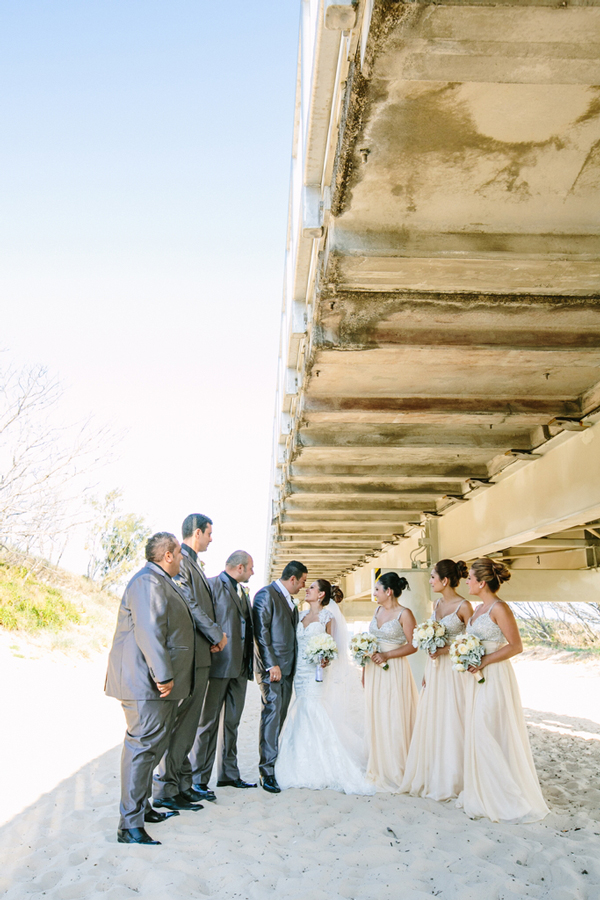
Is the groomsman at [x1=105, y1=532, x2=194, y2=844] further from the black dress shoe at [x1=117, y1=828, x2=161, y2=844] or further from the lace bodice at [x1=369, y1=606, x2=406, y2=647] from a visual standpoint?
the lace bodice at [x1=369, y1=606, x2=406, y2=647]

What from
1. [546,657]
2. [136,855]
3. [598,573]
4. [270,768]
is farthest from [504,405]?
A: [546,657]

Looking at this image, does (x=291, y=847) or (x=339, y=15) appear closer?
(x=339, y=15)

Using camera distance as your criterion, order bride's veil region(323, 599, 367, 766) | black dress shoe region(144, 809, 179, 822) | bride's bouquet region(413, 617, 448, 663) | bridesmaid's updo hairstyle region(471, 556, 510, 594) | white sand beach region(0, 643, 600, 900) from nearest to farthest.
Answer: white sand beach region(0, 643, 600, 900)
black dress shoe region(144, 809, 179, 822)
bridesmaid's updo hairstyle region(471, 556, 510, 594)
bride's bouquet region(413, 617, 448, 663)
bride's veil region(323, 599, 367, 766)

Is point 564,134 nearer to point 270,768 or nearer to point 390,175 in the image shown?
point 390,175

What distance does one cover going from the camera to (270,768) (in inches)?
233

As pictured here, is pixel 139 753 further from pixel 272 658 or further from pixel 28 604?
pixel 28 604

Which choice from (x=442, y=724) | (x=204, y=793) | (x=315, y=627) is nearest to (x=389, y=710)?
(x=442, y=724)

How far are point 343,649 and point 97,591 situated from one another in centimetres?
2400

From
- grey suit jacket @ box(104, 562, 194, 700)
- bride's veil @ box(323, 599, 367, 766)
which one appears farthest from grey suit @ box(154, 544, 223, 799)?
bride's veil @ box(323, 599, 367, 766)

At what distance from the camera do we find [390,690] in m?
6.50

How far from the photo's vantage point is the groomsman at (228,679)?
5.61 meters

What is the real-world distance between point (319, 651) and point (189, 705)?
4.96 ft

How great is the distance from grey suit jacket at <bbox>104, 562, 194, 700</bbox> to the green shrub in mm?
12520

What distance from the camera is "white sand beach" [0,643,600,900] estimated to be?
11.9 feet
